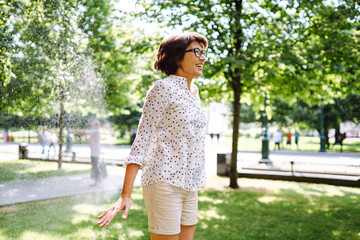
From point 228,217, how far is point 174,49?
460cm

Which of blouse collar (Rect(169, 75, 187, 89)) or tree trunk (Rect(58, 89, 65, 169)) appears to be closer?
blouse collar (Rect(169, 75, 187, 89))

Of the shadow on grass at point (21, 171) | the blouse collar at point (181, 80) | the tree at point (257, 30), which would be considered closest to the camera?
the blouse collar at point (181, 80)

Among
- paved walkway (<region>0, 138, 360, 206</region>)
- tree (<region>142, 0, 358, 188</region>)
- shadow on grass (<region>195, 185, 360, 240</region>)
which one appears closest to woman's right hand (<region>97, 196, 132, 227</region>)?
→ paved walkway (<region>0, 138, 360, 206</region>)

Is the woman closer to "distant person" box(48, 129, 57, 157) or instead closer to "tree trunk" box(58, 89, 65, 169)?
"tree trunk" box(58, 89, 65, 169)

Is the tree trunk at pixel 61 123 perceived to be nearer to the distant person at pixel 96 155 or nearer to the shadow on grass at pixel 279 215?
the distant person at pixel 96 155

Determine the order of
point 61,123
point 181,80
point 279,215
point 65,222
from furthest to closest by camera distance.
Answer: point 279,215 < point 65,222 < point 61,123 < point 181,80

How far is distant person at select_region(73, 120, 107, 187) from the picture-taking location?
6.01 metres

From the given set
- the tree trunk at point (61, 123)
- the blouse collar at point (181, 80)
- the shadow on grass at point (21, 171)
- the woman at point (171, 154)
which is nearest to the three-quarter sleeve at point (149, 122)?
the woman at point (171, 154)

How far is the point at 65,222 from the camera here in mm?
4957

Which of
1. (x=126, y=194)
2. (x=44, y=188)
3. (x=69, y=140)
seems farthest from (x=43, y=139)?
(x=126, y=194)

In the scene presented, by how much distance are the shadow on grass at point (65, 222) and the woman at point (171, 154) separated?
2.43m

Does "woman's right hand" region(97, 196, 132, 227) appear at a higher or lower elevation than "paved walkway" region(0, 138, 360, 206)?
higher

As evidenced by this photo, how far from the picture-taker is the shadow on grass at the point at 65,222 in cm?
368

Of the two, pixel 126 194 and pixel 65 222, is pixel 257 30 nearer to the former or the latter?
pixel 65 222
